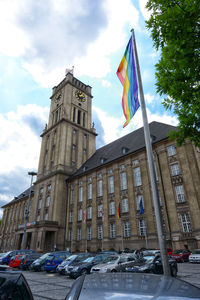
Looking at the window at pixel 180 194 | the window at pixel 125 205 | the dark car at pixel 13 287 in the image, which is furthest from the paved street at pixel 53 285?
the window at pixel 125 205

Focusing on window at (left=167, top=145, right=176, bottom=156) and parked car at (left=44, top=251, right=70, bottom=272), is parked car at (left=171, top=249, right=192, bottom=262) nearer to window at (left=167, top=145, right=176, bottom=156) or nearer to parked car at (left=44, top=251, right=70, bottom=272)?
parked car at (left=44, top=251, right=70, bottom=272)

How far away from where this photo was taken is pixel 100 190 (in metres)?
38.2

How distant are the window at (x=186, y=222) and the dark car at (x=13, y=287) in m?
26.1

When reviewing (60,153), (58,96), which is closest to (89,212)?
(60,153)

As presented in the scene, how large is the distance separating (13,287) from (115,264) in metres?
11.4

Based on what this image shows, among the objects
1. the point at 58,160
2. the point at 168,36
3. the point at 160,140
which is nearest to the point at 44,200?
the point at 58,160

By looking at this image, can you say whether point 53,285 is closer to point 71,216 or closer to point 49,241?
point 71,216

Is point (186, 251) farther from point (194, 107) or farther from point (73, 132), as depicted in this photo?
point (73, 132)

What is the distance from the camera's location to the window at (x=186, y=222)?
80.9 feet

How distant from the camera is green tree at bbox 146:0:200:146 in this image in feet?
22.1

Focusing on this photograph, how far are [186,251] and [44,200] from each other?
108ft

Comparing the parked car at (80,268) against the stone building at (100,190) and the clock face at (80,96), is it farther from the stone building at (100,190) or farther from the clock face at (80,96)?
the clock face at (80,96)

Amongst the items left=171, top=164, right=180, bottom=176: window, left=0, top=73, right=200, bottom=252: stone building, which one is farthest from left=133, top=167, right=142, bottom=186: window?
left=171, top=164, right=180, bottom=176: window

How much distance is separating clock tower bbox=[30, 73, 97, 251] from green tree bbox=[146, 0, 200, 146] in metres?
37.1
